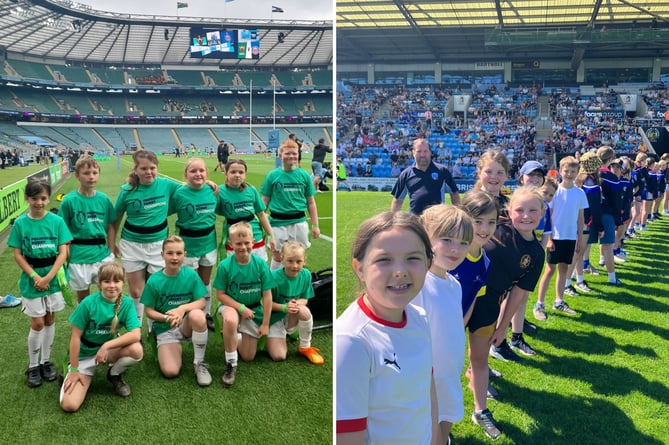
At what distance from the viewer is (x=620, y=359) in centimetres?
355

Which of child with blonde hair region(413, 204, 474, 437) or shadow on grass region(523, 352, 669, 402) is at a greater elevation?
child with blonde hair region(413, 204, 474, 437)

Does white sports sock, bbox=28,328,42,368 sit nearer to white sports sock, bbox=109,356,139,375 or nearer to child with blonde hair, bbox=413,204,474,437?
white sports sock, bbox=109,356,139,375

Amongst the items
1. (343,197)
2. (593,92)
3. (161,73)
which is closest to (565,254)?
(343,197)

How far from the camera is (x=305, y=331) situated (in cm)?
342

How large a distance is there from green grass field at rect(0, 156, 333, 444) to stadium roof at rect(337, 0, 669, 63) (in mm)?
16698

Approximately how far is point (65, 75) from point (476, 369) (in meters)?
35.0

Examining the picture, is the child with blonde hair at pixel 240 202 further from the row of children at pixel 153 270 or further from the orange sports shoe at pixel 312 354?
the orange sports shoe at pixel 312 354

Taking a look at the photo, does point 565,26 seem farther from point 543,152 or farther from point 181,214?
point 181,214

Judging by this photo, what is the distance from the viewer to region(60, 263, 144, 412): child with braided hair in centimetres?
282

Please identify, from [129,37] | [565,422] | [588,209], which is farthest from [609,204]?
[129,37]

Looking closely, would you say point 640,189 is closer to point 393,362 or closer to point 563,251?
point 563,251

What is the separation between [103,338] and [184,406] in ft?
1.94

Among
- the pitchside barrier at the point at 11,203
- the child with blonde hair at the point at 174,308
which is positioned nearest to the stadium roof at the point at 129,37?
the pitchside barrier at the point at 11,203

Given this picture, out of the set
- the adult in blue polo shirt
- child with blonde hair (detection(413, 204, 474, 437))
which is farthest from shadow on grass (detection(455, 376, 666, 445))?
the adult in blue polo shirt
